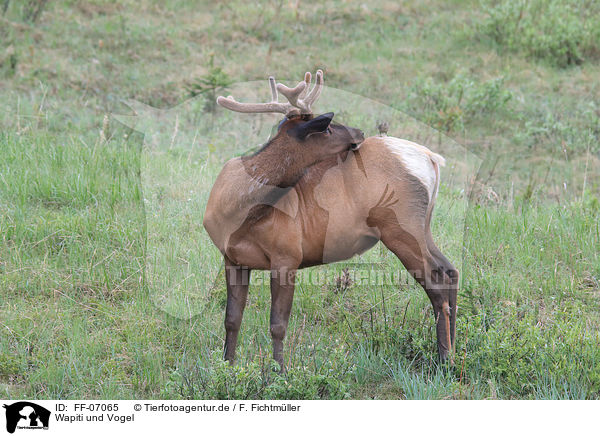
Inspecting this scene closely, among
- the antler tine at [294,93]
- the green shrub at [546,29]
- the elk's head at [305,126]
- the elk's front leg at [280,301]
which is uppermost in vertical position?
the antler tine at [294,93]

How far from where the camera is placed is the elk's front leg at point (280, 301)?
470 centimetres

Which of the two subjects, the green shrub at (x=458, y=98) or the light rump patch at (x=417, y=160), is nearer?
the light rump patch at (x=417, y=160)

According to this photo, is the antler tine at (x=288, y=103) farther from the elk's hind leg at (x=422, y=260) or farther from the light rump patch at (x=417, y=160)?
the elk's hind leg at (x=422, y=260)

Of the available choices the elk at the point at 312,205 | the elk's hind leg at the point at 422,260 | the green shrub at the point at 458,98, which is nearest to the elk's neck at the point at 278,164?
the elk at the point at 312,205

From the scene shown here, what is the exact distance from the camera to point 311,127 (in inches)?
180

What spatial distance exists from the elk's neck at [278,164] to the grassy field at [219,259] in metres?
1.26

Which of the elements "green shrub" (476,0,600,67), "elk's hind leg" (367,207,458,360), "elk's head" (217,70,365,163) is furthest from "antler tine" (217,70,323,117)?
"green shrub" (476,0,600,67)

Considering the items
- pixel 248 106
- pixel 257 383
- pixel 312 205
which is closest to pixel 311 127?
pixel 248 106

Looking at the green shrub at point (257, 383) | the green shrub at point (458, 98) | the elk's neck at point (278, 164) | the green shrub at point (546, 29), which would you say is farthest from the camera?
the green shrub at point (546, 29)

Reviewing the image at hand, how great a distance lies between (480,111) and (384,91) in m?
1.76

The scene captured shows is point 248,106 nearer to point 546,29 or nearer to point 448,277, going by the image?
point 448,277

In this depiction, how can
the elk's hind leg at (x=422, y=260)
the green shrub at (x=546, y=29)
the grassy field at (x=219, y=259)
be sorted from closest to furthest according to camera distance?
the elk's hind leg at (x=422, y=260) → the grassy field at (x=219, y=259) → the green shrub at (x=546, y=29)

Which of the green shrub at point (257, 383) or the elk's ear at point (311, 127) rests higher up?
the elk's ear at point (311, 127)

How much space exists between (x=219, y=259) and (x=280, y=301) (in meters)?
1.46
